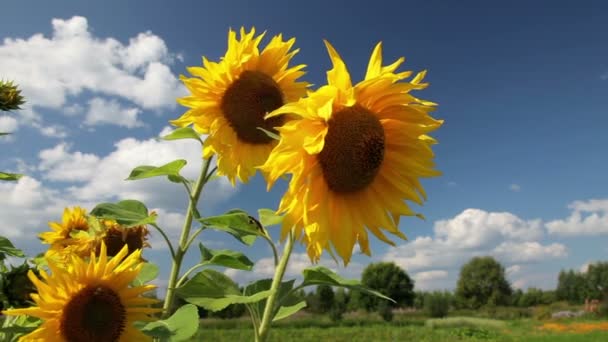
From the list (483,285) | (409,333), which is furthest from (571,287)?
(409,333)

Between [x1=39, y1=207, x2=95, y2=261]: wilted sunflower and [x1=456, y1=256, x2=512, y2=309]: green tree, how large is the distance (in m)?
53.4

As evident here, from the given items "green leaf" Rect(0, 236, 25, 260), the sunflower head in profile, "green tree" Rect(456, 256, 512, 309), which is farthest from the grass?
"green tree" Rect(456, 256, 512, 309)

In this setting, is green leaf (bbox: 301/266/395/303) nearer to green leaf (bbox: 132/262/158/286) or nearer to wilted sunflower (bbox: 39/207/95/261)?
green leaf (bbox: 132/262/158/286)

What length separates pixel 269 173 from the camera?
1369 millimetres

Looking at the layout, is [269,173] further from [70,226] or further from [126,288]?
[70,226]

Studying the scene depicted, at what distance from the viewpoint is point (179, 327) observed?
62.6 inches

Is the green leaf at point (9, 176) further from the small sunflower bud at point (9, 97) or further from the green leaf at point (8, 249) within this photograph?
the small sunflower bud at point (9, 97)

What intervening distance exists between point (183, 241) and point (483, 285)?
55467mm

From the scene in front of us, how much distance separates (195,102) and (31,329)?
1015 millimetres

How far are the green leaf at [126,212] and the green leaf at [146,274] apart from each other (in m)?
0.30

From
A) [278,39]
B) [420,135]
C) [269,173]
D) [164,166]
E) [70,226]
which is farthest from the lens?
[70,226]

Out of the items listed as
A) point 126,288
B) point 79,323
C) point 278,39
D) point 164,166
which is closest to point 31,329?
point 79,323

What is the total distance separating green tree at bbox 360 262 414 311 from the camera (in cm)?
4541

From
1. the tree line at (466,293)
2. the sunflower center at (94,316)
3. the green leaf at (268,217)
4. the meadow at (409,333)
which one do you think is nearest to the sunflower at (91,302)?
the sunflower center at (94,316)
